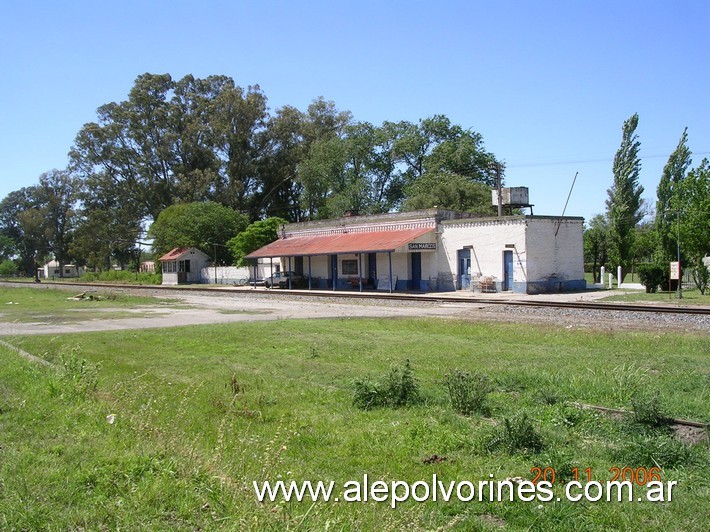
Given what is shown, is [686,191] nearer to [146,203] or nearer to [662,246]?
[662,246]

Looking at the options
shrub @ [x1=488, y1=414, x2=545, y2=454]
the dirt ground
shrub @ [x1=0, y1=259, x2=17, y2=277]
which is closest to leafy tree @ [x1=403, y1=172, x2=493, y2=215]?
the dirt ground

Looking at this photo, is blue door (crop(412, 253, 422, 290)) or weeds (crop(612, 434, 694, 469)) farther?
blue door (crop(412, 253, 422, 290))

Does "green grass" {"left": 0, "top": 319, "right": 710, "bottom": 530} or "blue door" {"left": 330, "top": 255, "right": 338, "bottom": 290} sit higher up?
"blue door" {"left": 330, "top": 255, "right": 338, "bottom": 290}

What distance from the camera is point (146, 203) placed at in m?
75.9

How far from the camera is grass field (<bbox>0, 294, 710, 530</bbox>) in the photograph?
13.8ft

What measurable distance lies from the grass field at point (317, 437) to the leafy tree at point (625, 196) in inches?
1321

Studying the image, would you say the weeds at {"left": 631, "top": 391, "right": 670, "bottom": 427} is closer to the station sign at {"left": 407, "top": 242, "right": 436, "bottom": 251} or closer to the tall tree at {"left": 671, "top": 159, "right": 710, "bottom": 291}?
the tall tree at {"left": 671, "top": 159, "right": 710, "bottom": 291}

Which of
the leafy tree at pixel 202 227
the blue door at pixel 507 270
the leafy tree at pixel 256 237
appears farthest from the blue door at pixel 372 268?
the leafy tree at pixel 202 227

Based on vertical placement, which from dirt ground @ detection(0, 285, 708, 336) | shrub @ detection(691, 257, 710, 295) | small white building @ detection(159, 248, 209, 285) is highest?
small white building @ detection(159, 248, 209, 285)

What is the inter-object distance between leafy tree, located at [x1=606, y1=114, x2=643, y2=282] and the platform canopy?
15491mm

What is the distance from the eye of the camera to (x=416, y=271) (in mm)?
37469

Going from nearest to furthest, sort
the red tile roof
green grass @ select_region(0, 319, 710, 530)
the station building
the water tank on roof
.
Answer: green grass @ select_region(0, 319, 710, 530) < the station building < the water tank on roof < the red tile roof

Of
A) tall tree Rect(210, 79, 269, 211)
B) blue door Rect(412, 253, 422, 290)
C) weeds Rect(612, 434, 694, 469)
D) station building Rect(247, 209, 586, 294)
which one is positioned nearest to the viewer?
weeds Rect(612, 434, 694, 469)

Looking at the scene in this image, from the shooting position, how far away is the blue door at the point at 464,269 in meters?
34.5
